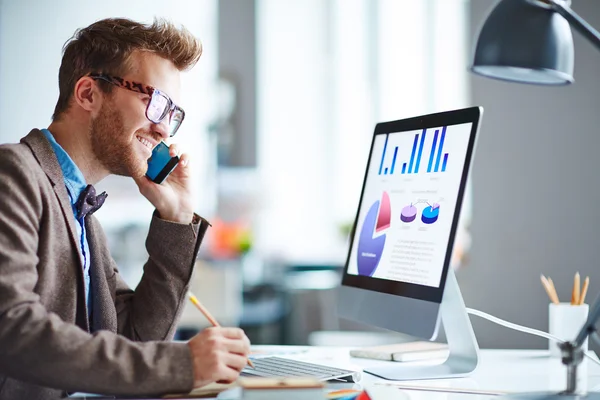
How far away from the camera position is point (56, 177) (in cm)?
144

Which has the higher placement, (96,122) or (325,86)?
(325,86)

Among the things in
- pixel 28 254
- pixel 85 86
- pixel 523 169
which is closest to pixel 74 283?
pixel 28 254

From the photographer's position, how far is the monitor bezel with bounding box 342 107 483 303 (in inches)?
56.4

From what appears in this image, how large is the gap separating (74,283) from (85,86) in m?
0.48

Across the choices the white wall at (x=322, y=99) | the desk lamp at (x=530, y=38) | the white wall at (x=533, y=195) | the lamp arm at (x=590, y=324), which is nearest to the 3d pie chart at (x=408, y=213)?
the desk lamp at (x=530, y=38)

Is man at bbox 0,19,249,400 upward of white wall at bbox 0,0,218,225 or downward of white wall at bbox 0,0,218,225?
downward

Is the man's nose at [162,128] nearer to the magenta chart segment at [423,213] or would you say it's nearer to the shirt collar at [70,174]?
the shirt collar at [70,174]

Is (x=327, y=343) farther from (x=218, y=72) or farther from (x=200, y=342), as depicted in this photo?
(x=218, y=72)

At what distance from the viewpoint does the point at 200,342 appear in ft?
3.94

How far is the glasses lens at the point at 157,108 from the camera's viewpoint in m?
1.67

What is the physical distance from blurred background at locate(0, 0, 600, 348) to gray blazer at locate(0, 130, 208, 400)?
0.71 metres

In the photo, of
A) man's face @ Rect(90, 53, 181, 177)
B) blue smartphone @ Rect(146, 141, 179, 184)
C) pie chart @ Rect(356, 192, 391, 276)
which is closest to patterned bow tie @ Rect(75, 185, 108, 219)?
man's face @ Rect(90, 53, 181, 177)

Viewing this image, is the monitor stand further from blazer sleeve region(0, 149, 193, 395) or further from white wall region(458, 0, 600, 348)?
white wall region(458, 0, 600, 348)

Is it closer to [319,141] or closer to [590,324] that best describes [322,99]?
[319,141]
